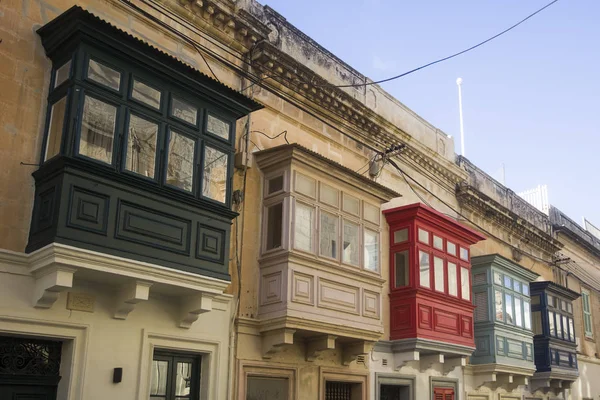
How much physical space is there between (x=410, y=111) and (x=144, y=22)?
9.10 meters

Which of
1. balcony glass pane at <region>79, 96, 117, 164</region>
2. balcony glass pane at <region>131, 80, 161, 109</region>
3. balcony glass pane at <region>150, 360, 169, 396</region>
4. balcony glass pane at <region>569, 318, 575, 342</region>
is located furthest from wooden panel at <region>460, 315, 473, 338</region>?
balcony glass pane at <region>79, 96, 117, 164</region>

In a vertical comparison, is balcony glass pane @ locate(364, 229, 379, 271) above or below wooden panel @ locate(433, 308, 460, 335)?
above

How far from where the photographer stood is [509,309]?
1881 cm

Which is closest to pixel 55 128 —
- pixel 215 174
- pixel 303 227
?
pixel 215 174

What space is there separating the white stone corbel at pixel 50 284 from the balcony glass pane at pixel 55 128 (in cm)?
166

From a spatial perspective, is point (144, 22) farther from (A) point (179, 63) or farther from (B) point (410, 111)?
(B) point (410, 111)

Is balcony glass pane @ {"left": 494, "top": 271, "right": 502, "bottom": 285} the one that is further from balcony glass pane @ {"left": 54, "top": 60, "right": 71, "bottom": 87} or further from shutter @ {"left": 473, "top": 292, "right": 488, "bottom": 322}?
balcony glass pane @ {"left": 54, "top": 60, "right": 71, "bottom": 87}

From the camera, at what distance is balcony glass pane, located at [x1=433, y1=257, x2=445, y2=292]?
15.8 m

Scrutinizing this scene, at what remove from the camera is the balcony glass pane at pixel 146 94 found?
9.82 metres

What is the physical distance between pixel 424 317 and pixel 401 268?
1.38m

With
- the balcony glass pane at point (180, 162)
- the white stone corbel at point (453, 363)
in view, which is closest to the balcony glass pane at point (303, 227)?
the balcony glass pane at point (180, 162)

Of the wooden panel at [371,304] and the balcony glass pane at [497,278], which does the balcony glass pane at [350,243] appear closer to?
the wooden panel at [371,304]

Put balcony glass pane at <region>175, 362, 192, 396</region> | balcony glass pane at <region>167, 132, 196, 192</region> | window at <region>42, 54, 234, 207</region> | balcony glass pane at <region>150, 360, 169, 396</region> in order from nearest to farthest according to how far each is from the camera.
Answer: window at <region>42, 54, 234, 207</region>
balcony glass pane at <region>167, 132, 196, 192</region>
balcony glass pane at <region>150, 360, 169, 396</region>
balcony glass pane at <region>175, 362, 192, 396</region>

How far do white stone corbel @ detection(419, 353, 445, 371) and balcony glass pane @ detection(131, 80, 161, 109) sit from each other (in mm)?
8966
